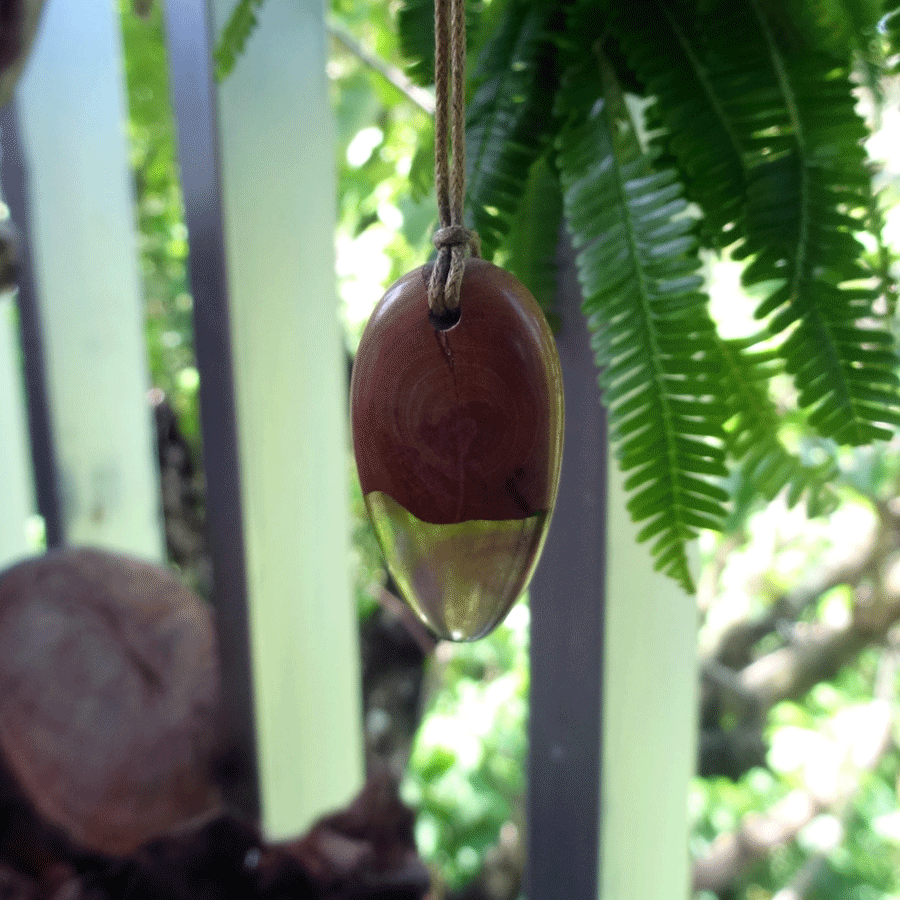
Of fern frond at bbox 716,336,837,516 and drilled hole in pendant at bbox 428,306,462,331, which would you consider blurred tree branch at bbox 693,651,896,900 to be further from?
drilled hole in pendant at bbox 428,306,462,331

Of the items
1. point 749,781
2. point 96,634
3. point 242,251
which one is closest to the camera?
point 242,251

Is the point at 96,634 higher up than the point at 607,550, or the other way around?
the point at 607,550

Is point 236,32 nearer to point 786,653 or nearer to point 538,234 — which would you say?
point 538,234

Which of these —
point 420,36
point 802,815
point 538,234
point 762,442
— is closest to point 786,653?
point 802,815

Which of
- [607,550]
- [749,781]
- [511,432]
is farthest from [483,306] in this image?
[749,781]

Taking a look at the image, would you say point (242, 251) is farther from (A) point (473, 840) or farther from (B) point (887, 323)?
(A) point (473, 840)

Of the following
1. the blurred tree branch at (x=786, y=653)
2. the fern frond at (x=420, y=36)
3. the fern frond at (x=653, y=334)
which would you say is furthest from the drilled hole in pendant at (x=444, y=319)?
the blurred tree branch at (x=786, y=653)

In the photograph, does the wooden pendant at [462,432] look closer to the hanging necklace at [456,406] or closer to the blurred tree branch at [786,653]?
the hanging necklace at [456,406]
